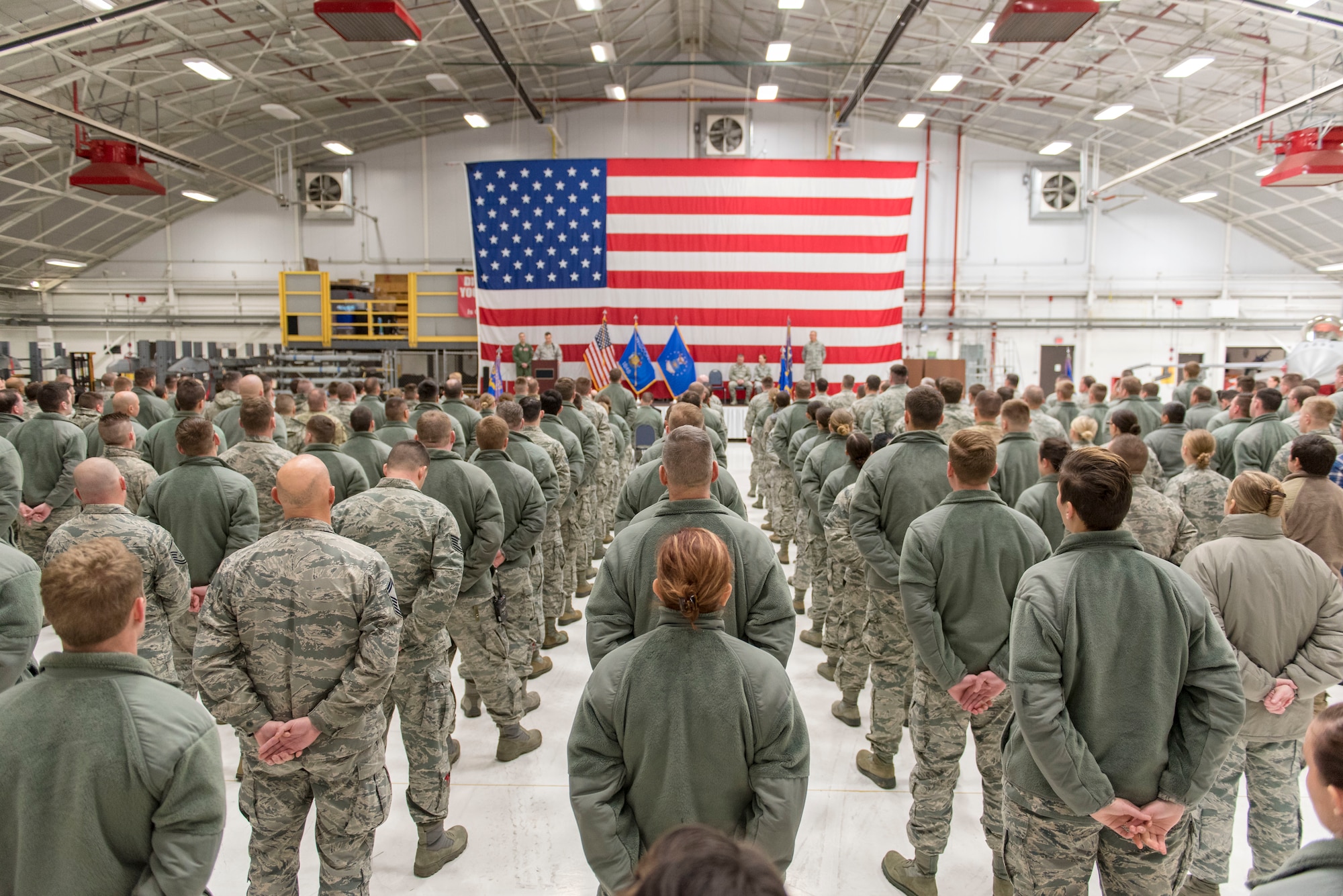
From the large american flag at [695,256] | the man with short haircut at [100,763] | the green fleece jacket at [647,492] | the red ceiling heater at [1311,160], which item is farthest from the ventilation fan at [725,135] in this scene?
the man with short haircut at [100,763]

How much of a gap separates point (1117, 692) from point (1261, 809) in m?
1.33

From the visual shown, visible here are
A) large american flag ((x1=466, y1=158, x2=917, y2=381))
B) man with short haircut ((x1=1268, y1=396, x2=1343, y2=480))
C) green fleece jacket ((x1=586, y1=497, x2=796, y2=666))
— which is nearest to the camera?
green fleece jacket ((x1=586, y1=497, x2=796, y2=666))

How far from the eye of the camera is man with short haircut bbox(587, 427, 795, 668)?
218cm

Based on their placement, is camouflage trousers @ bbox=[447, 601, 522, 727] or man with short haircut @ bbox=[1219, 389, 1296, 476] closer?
camouflage trousers @ bbox=[447, 601, 522, 727]

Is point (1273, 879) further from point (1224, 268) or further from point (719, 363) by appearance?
point (1224, 268)

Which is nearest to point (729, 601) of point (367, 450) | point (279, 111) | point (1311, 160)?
point (367, 450)

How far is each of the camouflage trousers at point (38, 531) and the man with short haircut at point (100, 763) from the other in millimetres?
5047

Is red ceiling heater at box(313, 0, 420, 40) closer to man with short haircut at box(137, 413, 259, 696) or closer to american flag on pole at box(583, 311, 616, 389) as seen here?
man with short haircut at box(137, 413, 259, 696)

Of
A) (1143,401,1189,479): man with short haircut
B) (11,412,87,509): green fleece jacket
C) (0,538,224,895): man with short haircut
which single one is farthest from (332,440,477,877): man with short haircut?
(1143,401,1189,479): man with short haircut

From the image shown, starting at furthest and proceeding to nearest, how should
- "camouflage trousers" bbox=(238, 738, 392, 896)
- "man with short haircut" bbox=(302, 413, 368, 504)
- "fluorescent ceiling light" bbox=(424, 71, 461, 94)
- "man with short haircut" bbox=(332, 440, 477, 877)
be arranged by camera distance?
"fluorescent ceiling light" bbox=(424, 71, 461, 94) < "man with short haircut" bbox=(302, 413, 368, 504) < "man with short haircut" bbox=(332, 440, 477, 877) < "camouflage trousers" bbox=(238, 738, 392, 896)

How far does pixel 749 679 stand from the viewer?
164 cm

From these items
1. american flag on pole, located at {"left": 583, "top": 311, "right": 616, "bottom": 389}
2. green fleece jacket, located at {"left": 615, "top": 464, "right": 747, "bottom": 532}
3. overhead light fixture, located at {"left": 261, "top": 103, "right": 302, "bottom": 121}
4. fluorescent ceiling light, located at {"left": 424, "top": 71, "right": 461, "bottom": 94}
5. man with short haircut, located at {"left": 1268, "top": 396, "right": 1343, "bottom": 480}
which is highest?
fluorescent ceiling light, located at {"left": 424, "top": 71, "right": 461, "bottom": 94}

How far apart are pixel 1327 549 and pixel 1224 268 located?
66.7 feet

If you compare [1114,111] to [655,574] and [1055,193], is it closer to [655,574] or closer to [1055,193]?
[1055,193]
